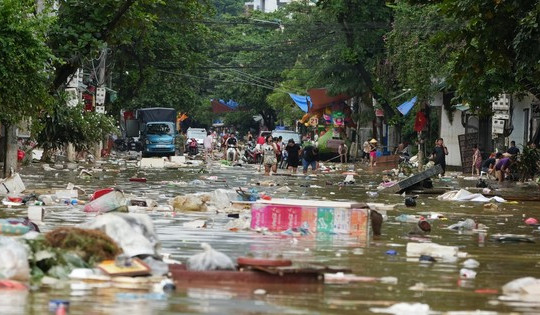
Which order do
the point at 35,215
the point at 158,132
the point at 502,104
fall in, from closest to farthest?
the point at 35,215
the point at 502,104
the point at 158,132

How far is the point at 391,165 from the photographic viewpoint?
53469 millimetres

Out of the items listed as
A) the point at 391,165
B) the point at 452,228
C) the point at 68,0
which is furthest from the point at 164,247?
the point at 391,165

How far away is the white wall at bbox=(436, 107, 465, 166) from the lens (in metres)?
50.6

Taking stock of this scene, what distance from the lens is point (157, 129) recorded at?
6550 centimetres

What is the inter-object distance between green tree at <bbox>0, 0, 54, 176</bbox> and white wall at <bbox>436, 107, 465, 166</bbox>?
95.2 feet

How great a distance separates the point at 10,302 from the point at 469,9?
1323cm

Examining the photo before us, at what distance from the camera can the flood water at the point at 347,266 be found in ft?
28.9

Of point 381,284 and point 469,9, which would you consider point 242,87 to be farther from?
point 381,284

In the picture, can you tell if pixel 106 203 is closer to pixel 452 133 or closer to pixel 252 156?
pixel 452 133

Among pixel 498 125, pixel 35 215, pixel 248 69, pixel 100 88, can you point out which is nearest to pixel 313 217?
pixel 35 215

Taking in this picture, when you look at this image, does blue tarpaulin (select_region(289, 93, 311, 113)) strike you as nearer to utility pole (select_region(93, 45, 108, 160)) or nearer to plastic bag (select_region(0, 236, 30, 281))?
utility pole (select_region(93, 45, 108, 160))

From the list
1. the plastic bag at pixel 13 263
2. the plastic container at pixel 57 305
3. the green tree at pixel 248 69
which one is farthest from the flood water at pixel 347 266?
the green tree at pixel 248 69

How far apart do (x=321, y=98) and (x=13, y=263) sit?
57.4m

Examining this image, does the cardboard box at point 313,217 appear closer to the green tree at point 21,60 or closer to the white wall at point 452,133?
the green tree at point 21,60
